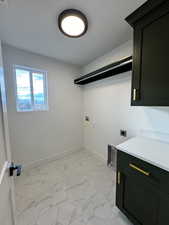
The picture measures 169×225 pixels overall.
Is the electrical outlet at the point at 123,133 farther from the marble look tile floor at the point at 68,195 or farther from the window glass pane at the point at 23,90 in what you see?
the window glass pane at the point at 23,90

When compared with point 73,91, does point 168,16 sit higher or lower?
higher

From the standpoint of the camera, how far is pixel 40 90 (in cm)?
236

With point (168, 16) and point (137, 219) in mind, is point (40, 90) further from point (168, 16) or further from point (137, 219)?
point (137, 219)

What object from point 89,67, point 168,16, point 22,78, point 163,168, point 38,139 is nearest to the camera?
point 163,168

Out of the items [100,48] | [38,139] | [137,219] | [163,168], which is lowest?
[137,219]

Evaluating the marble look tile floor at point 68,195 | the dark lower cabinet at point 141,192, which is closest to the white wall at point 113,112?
the marble look tile floor at point 68,195

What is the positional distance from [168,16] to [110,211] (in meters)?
2.25

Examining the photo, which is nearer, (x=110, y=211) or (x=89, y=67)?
(x=110, y=211)

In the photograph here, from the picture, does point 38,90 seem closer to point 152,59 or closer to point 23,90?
point 23,90

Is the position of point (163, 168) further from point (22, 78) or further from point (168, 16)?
point (22, 78)

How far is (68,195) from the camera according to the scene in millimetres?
1614

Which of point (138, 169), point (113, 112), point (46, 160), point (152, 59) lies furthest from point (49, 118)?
point (152, 59)

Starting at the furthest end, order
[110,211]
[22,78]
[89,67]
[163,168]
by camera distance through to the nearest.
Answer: [89,67] → [22,78] → [110,211] → [163,168]

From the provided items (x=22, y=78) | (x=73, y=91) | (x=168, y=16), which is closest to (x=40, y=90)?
(x=22, y=78)
